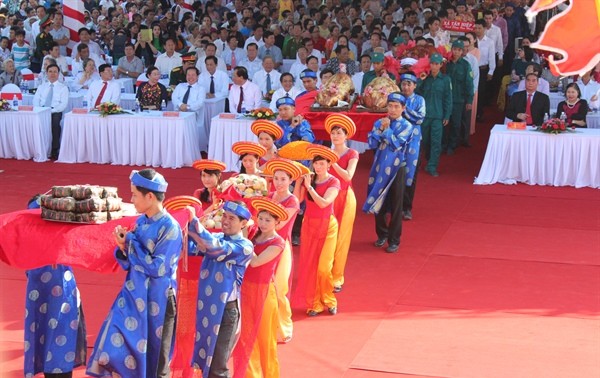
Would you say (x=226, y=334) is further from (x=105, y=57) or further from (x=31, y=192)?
(x=105, y=57)

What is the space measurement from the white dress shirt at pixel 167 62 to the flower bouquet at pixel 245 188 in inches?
401

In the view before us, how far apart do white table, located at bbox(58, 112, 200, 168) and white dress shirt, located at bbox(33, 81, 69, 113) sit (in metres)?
0.55

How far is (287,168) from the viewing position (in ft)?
25.1

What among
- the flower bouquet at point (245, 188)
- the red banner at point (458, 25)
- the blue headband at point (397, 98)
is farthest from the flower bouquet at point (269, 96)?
the flower bouquet at point (245, 188)

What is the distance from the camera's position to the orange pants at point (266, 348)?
688cm

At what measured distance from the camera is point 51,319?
6645mm

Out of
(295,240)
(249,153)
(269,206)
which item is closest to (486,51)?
(295,240)

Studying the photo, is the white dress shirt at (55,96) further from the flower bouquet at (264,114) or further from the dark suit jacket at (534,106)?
the dark suit jacket at (534,106)

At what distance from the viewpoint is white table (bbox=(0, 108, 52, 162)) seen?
14.8m

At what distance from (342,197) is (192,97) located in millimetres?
6325

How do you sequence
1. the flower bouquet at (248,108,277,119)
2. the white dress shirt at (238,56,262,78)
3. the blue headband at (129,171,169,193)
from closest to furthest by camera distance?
the blue headband at (129,171,169,193)
the flower bouquet at (248,108,277,119)
the white dress shirt at (238,56,262,78)

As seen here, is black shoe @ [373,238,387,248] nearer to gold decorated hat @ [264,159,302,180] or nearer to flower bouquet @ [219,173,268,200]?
gold decorated hat @ [264,159,302,180]

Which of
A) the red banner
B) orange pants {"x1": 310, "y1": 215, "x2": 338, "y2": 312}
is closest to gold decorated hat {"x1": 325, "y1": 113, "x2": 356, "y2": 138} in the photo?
orange pants {"x1": 310, "y1": 215, "x2": 338, "y2": 312}

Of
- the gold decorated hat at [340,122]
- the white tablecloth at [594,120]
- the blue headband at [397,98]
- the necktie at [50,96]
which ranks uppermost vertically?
the blue headband at [397,98]
